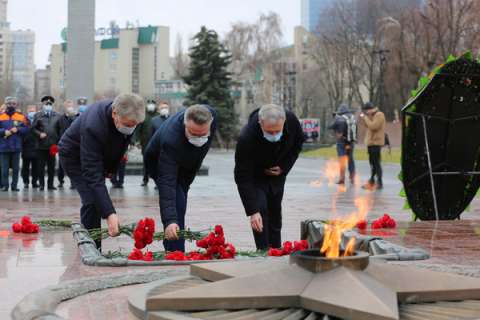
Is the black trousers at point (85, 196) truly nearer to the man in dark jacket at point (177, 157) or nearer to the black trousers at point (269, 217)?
the man in dark jacket at point (177, 157)

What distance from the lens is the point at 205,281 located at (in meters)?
4.76

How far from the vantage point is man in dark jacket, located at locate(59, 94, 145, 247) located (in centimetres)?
614

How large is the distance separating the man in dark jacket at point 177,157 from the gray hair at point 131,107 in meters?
0.37

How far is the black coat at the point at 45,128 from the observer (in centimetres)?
1630

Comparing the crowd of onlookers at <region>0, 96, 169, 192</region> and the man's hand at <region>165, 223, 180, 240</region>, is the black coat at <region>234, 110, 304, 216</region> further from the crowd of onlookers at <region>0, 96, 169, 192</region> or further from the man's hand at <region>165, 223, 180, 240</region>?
the crowd of onlookers at <region>0, 96, 169, 192</region>

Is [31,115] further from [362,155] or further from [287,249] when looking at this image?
[362,155]

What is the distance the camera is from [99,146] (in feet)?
21.4

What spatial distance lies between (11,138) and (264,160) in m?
10.1

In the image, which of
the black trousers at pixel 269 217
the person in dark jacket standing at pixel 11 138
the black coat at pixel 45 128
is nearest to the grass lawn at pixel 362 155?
the black coat at pixel 45 128

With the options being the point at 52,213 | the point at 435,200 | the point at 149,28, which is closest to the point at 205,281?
the point at 435,200

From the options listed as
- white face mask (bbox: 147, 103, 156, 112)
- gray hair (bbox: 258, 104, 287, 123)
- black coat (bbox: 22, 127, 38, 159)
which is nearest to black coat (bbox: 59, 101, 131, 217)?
gray hair (bbox: 258, 104, 287, 123)

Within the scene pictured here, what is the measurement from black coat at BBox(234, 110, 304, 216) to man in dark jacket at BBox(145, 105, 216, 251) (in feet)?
0.98

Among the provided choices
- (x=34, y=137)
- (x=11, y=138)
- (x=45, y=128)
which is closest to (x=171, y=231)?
(x=11, y=138)

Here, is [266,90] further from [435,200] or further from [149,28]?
[149,28]
